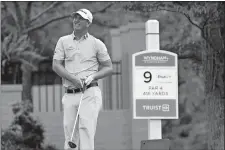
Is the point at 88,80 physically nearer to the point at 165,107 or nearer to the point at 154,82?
the point at 154,82

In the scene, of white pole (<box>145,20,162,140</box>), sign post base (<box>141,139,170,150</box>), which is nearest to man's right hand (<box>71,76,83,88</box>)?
sign post base (<box>141,139,170,150</box>)

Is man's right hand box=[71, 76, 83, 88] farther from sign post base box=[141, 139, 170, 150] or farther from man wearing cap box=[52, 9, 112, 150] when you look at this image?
sign post base box=[141, 139, 170, 150]

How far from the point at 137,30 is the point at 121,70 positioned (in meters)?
0.62

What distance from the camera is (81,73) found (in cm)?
576

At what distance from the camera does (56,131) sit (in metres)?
8.38

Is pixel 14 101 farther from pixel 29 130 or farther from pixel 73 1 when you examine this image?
pixel 73 1

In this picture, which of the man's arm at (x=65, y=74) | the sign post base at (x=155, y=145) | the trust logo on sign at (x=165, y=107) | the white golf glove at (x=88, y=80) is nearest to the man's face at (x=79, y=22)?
the man's arm at (x=65, y=74)

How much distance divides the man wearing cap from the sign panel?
4.39 ft

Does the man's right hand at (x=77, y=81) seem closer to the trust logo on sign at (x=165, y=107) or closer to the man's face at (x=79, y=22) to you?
the man's face at (x=79, y=22)

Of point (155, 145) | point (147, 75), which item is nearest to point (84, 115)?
point (155, 145)

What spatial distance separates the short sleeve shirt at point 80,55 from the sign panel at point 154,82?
1.38 meters

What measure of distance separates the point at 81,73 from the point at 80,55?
0.58ft

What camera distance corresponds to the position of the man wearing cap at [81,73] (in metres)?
5.66

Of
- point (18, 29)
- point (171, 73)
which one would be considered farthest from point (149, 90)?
point (18, 29)
